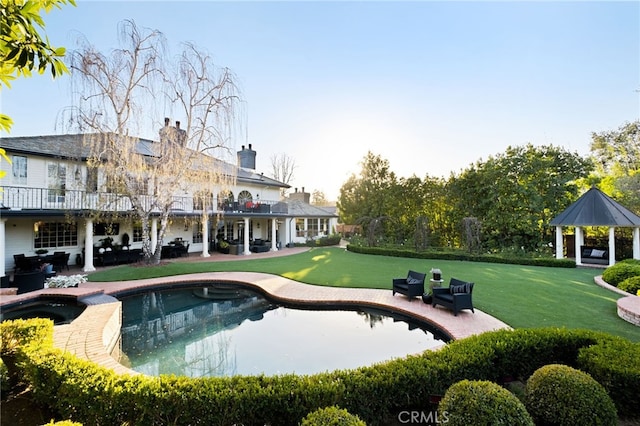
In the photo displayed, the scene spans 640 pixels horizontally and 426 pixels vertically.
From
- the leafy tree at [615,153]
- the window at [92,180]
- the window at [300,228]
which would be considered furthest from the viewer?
the window at [300,228]

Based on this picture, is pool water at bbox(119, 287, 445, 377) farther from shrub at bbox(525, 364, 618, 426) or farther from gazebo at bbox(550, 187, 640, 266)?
gazebo at bbox(550, 187, 640, 266)

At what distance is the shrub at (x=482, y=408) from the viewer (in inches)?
109

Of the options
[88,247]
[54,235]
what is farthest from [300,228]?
[54,235]

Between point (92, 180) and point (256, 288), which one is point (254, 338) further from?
point (92, 180)

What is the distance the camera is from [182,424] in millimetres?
3174

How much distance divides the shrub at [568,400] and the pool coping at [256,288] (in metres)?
2.88

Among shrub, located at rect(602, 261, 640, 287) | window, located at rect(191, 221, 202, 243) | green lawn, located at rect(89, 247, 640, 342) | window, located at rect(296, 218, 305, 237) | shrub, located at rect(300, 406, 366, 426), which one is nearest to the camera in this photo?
shrub, located at rect(300, 406, 366, 426)

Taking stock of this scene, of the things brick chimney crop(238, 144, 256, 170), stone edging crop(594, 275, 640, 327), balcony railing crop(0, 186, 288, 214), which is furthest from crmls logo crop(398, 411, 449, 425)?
brick chimney crop(238, 144, 256, 170)

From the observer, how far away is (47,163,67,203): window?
537 inches

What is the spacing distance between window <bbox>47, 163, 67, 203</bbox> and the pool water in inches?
310

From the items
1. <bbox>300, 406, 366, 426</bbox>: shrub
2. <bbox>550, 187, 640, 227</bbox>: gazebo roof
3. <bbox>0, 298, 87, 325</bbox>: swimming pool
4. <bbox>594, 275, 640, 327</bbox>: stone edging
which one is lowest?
<bbox>0, 298, 87, 325</bbox>: swimming pool

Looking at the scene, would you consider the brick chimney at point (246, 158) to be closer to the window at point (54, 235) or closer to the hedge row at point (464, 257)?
the hedge row at point (464, 257)

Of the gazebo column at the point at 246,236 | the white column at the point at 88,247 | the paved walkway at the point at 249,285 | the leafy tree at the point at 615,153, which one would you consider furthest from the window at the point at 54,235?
the leafy tree at the point at 615,153

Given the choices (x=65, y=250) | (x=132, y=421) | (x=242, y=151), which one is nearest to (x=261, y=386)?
(x=132, y=421)
